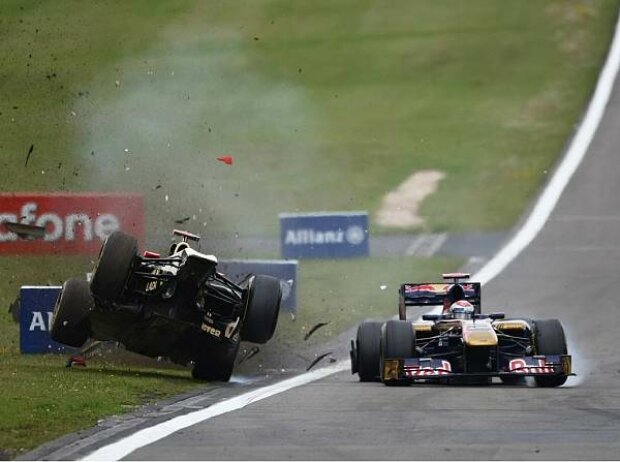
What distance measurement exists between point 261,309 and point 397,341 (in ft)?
5.35

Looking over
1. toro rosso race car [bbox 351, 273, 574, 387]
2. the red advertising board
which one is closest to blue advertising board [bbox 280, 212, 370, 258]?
the red advertising board

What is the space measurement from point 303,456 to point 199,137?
34.0 metres

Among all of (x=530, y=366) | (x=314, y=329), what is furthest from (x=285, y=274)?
(x=530, y=366)

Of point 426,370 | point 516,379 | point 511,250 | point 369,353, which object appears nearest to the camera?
point 426,370

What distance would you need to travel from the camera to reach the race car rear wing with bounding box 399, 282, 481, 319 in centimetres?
2131

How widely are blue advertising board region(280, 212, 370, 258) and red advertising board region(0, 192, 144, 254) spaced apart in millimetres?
6755

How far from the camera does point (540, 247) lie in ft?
120

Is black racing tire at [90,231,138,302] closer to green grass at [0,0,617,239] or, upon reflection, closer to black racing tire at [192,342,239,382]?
black racing tire at [192,342,239,382]

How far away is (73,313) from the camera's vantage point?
19969 mm

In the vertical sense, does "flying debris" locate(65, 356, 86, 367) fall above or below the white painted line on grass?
above

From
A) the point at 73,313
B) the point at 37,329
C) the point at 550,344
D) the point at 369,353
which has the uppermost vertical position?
the point at 73,313

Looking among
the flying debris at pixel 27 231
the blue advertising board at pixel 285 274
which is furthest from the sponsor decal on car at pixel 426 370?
the flying debris at pixel 27 231

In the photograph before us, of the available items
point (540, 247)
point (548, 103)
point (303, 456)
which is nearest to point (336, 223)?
point (540, 247)

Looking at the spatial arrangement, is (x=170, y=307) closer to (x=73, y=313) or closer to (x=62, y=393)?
(x=73, y=313)
